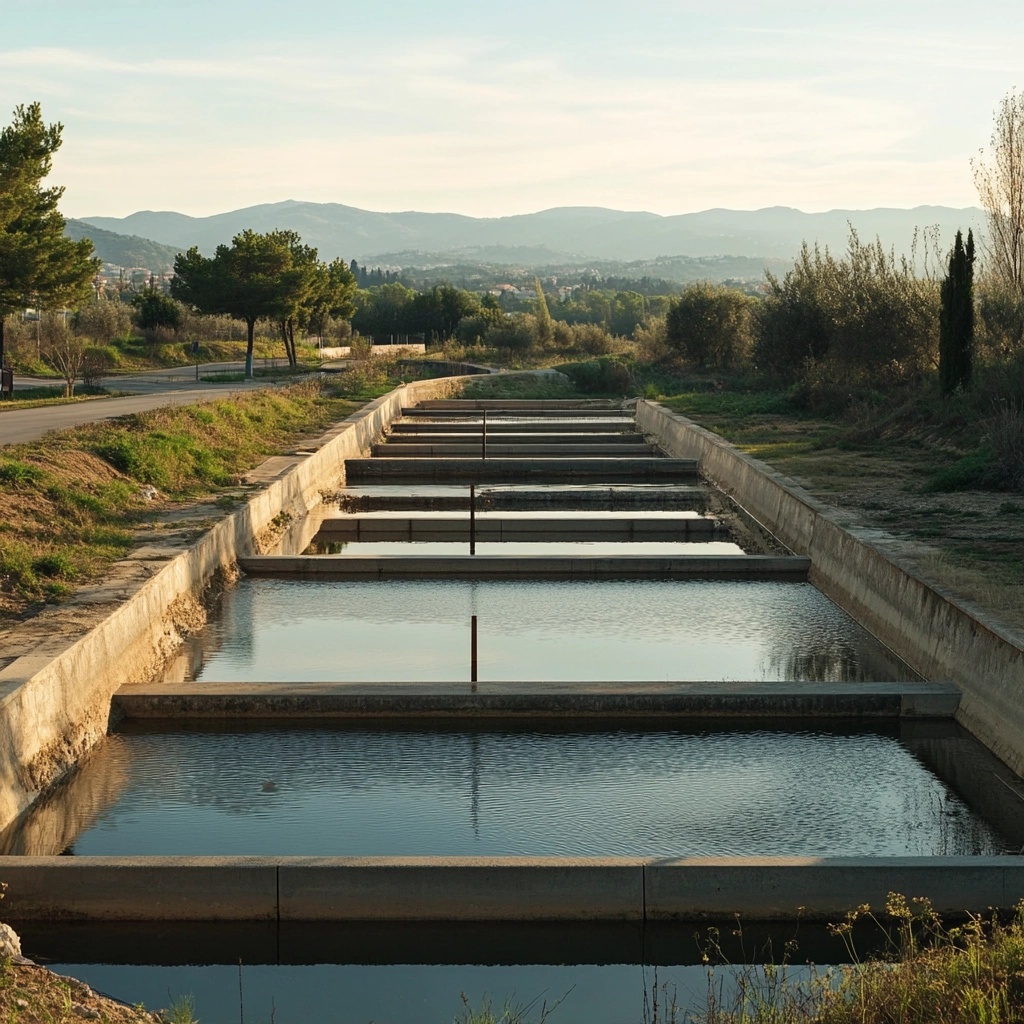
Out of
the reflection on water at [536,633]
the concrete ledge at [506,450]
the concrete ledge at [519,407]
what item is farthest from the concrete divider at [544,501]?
the concrete ledge at [519,407]


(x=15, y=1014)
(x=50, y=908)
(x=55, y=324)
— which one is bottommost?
(x=50, y=908)

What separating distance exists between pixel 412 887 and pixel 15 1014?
2600mm

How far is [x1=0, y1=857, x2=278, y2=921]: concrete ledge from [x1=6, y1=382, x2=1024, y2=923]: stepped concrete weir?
0.04 feet

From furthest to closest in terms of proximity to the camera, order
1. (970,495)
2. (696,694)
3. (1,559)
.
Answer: (970,495), (1,559), (696,694)

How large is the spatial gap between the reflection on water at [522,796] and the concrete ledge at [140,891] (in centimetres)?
71

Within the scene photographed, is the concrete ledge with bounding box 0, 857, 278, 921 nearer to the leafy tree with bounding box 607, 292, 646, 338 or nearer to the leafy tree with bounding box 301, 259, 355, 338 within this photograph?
the leafy tree with bounding box 301, 259, 355, 338

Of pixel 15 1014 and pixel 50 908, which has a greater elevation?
pixel 15 1014

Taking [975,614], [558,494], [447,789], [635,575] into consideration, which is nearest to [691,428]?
[558,494]

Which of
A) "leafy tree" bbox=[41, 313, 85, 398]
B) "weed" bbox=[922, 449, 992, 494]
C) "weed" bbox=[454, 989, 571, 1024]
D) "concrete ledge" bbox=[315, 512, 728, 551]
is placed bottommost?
"weed" bbox=[454, 989, 571, 1024]

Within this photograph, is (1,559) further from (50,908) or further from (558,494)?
(558,494)

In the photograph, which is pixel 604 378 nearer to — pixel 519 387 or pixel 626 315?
pixel 519 387

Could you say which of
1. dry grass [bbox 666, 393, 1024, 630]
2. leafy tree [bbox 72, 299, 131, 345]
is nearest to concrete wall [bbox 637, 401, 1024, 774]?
dry grass [bbox 666, 393, 1024, 630]

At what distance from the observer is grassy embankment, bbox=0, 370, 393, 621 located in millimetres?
12765

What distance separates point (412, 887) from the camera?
7258 millimetres
